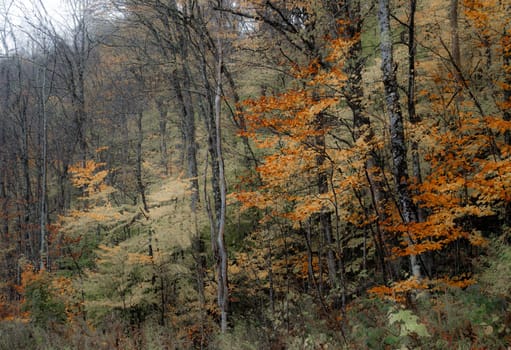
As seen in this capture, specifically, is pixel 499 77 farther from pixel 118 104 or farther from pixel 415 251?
pixel 118 104

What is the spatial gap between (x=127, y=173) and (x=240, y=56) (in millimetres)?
14172

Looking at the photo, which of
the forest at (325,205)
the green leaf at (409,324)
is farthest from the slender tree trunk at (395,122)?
the green leaf at (409,324)

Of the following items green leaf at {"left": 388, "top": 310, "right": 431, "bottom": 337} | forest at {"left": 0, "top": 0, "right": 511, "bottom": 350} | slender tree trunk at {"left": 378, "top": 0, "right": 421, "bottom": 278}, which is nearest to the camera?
green leaf at {"left": 388, "top": 310, "right": 431, "bottom": 337}

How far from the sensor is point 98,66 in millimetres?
26203

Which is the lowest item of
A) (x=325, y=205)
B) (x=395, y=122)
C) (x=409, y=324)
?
(x=409, y=324)

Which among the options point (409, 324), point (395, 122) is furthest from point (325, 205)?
point (409, 324)

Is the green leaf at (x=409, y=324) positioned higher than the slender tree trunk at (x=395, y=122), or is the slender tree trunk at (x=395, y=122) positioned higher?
the slender tree trunk at (x=395, y=122)

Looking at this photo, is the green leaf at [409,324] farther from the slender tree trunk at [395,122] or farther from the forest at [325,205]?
the slender tree trunk at [395,122]

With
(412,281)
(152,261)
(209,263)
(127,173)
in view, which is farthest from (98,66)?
(412,281)

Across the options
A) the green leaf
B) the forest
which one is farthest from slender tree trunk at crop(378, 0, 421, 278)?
the green leaf

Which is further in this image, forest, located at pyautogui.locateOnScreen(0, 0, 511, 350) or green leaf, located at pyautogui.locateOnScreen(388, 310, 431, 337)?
forest, located at pyautogui.locateOnScreen(0, 0, 511, 350)

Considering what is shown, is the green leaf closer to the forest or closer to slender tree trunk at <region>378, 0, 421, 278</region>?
the forest

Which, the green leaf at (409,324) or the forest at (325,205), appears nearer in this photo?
the green leaf at (409,324)

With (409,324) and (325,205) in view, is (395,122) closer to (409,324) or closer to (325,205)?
(325,205)
